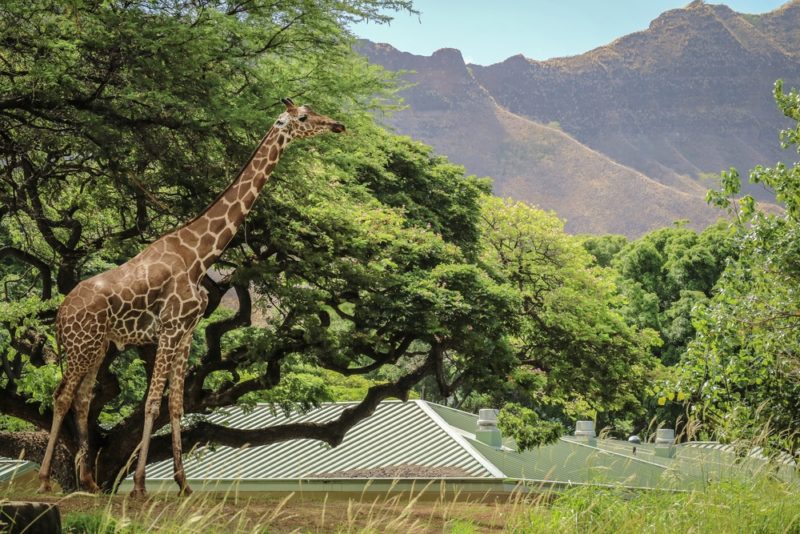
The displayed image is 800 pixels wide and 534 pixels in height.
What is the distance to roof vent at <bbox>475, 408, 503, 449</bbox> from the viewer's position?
24.3 meters

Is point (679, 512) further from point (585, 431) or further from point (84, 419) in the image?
point (585, 431)

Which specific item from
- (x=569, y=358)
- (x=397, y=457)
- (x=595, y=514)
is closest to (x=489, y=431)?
(x=397, y=457)

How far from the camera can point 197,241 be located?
443 inches

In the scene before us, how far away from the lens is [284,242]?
15727 mm

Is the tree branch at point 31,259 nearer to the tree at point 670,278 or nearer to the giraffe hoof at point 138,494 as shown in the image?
the giraffe hoof at point 138,494

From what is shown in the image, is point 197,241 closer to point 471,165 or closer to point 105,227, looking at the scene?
point 105,227

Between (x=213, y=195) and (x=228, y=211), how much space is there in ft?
10.5

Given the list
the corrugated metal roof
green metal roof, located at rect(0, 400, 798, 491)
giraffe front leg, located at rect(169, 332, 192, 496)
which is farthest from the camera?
the corrugated metal roof

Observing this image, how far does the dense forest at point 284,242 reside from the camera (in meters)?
13.0

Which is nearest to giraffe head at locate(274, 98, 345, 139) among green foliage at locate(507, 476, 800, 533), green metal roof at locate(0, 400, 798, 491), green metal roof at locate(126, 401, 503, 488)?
green foliage at locate(507, 476, 800, 533)

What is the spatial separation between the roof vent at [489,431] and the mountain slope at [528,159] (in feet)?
374

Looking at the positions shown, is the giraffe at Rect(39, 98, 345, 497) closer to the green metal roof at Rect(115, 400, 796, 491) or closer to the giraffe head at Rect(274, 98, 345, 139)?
the giraffe head at Rect(274, 98, 345, 139)

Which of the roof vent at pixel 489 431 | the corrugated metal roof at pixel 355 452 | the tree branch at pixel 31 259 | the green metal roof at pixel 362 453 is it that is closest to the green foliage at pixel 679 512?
the tree branch at pixel 31 259

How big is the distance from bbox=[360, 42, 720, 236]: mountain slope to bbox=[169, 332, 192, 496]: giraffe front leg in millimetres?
128028
